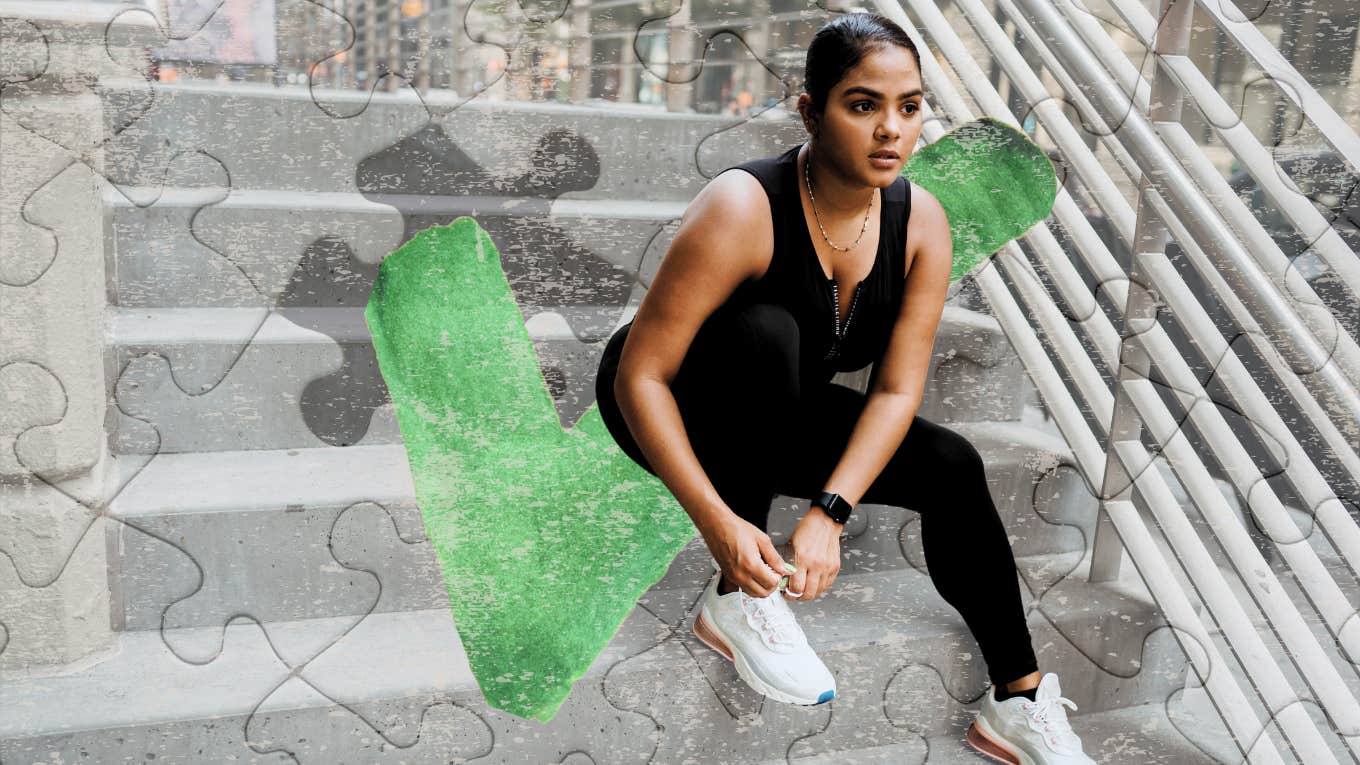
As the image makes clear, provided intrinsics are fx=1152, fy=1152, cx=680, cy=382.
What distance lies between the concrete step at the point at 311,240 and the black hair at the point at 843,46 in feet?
1.23

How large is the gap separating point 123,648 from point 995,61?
1368mm

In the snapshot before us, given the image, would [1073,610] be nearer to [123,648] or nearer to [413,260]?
[413,260]

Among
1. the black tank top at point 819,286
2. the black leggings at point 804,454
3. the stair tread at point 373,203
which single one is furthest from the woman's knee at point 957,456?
the stair tread at point 373,203

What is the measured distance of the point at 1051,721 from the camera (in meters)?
1.42

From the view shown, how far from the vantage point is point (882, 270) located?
1.28 meters

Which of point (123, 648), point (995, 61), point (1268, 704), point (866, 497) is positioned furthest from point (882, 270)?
point (123, 648)

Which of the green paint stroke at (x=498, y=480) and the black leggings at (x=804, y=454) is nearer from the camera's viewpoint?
the black leggings at (x=804, y=454)

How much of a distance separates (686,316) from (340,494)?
53 cm

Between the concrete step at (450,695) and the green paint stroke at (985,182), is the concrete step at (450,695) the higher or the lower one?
the lower one

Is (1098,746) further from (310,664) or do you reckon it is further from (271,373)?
(271,373)

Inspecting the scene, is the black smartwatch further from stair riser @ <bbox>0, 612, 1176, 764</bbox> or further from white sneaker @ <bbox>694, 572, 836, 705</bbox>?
stair riser @ <bbox>0, 612, 1176, 764</bbox>

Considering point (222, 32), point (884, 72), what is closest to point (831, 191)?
point (884, 72)

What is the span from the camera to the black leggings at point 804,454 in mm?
1228
